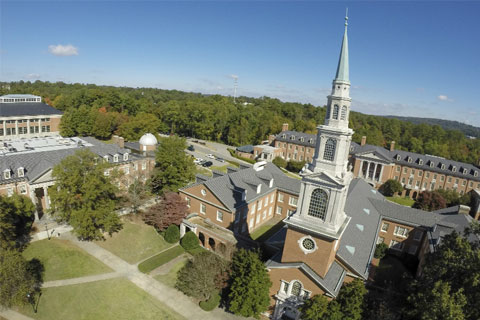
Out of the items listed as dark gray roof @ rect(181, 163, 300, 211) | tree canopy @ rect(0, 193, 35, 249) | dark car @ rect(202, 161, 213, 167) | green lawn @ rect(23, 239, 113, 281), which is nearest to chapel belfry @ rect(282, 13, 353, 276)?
dark gray roof @ rect(181, 163, 300, 211)

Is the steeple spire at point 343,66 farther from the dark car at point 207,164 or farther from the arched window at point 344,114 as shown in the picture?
the dark car at point 207,164

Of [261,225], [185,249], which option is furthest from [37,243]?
[261,225]

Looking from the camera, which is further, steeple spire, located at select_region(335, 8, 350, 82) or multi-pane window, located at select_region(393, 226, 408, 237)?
multi-pane window, located at select_region(393, 226, 408, 237)

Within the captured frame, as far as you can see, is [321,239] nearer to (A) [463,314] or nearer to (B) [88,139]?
(A) [463,314]

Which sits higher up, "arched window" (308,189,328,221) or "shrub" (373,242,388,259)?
"arched window" (308,189,328,221)

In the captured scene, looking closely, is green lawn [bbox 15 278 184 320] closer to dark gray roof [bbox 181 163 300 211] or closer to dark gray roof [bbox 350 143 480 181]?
dark gray roof [bbox 181 163 300 211]

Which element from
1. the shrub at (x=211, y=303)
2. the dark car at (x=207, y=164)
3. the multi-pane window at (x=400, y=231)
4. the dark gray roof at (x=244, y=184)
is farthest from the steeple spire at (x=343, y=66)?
the dark car at (x=207, y=164)
